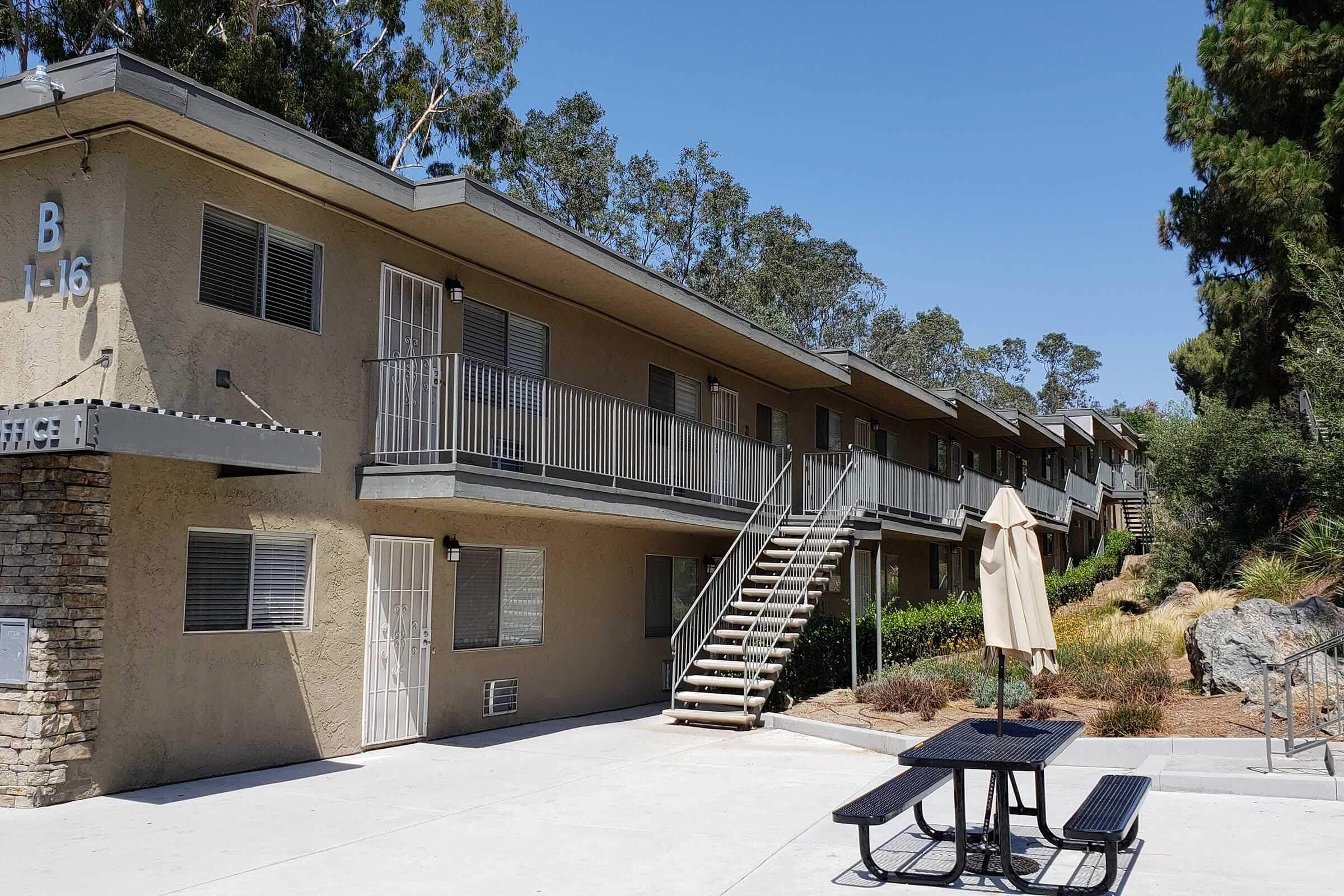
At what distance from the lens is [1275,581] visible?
17.7 m

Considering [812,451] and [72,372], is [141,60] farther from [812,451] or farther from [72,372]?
[812,451]

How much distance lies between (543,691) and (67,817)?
284 inches

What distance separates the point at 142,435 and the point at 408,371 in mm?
4231

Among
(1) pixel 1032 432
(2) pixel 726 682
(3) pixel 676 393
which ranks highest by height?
(1) pixel 1032 432

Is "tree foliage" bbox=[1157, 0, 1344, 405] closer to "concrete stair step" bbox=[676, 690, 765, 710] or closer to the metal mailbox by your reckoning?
"concrete stair step" bbox=[676, 690, 765, 710]

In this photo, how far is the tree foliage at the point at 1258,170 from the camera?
19.4m

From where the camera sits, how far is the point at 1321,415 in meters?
Answer: 17.0

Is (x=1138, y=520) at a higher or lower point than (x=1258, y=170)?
lower

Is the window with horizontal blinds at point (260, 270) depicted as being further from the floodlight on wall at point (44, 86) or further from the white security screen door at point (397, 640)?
the white security screen door at point (397, 640)

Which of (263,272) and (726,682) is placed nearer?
(263,272)

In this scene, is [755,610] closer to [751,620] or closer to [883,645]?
[751,620]

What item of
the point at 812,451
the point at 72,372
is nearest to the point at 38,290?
the point at 72,372

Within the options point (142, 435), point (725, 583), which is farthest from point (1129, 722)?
point (142, 435)

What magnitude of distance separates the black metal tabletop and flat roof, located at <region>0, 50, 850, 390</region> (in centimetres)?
743
